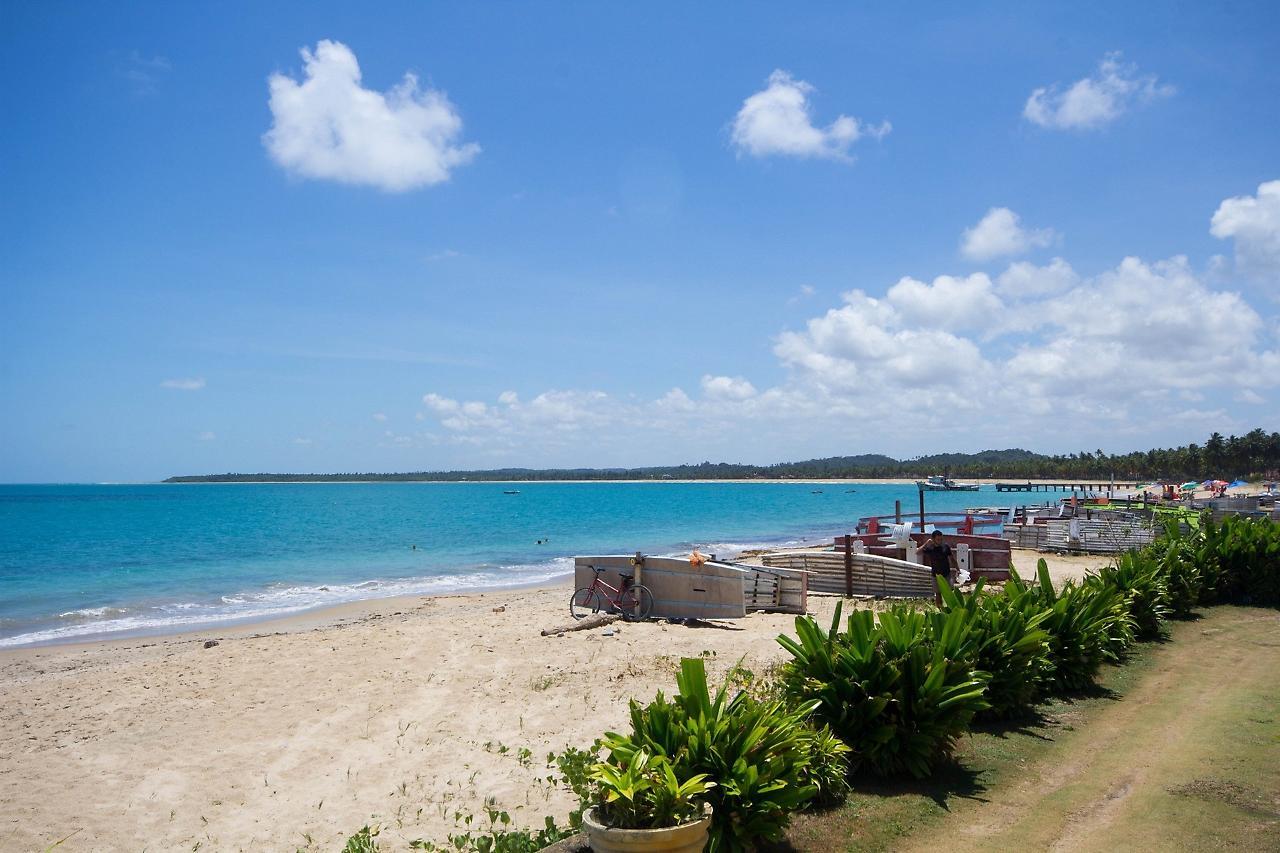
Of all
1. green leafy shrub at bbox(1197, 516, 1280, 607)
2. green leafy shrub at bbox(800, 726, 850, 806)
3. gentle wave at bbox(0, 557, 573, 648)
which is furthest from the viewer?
gentle wave at bbox(0, 557, 573, 648)

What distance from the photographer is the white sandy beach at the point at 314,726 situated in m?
6.66

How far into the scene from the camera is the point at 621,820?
375 centimetres

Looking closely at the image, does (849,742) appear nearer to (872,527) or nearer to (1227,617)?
(1227,617)

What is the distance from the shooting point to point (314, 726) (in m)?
9.06

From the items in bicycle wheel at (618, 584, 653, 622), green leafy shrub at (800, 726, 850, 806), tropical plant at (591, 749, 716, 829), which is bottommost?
bicycle wheel at (618, 584, 653, 622)

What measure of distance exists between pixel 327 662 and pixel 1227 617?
1321 centimetres

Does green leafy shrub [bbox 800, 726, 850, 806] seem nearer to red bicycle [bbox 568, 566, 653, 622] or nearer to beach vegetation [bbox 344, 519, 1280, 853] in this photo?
beach vegetation [bbox 344, 519, 1280, 853]

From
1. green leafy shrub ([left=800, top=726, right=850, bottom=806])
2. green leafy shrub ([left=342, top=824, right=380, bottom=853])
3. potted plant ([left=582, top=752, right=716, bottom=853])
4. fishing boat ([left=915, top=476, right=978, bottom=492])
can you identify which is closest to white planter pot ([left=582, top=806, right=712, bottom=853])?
potted plant ([left=582, top=752, right=716, bottom=853])

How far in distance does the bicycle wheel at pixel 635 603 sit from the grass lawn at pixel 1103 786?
325 inches

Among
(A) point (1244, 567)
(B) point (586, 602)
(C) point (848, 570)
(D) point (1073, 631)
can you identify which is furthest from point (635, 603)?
(A) point (1244, 567)

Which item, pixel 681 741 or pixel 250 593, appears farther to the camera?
pixel 250 593

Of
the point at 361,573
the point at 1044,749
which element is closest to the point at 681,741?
the point at 1044,749

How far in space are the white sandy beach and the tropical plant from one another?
99.3 inches

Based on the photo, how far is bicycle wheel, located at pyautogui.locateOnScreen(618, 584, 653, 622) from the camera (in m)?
15.0
